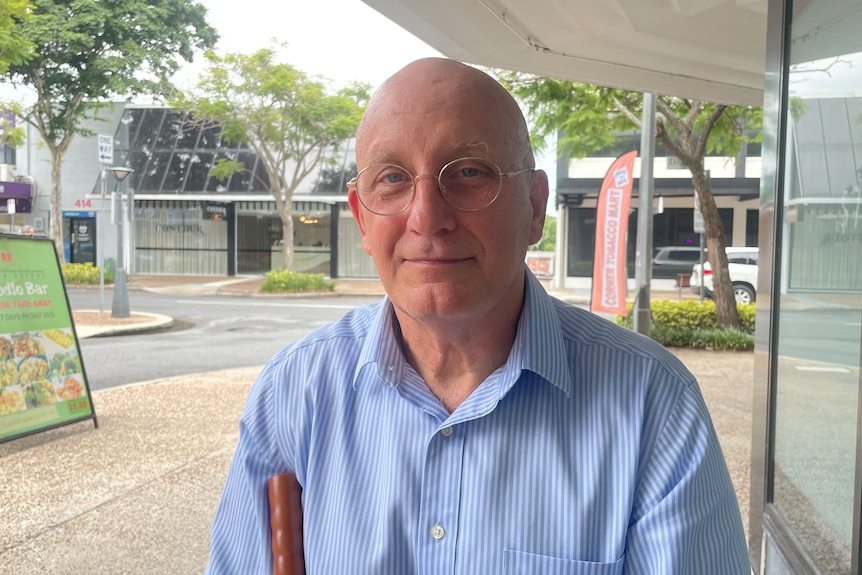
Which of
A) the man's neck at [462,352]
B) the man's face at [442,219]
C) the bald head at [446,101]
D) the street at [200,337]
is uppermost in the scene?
the bald head at [446,101]

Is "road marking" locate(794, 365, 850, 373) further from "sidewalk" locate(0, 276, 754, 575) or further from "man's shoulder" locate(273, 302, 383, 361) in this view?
"sidewalk" locate(0, 276, 754, 575)

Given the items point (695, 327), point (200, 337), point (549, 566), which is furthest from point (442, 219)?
point (200, 337)

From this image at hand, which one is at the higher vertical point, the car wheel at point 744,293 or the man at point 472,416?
the man at point 472,416

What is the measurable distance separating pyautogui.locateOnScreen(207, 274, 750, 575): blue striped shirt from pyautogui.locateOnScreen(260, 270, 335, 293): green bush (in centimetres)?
2001

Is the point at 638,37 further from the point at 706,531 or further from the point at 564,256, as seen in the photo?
the point at 564,256

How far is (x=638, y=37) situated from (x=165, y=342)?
9.37 metres

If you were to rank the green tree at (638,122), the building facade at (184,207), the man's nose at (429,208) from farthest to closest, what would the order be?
1. the building facade at (184,207)
2. the green tree at (638,122)
3. the man's nose at (429,208)

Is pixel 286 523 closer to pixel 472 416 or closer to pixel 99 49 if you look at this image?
pixel 472 416

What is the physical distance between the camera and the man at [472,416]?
1.23 meters

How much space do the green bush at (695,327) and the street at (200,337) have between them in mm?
5694

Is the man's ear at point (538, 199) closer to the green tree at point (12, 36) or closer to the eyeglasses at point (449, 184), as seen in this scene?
the eyeglasses at point (449, 184)

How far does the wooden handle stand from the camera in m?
1.41

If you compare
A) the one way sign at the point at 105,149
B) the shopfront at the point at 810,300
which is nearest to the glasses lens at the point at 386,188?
the shopfront at the point at 810,300

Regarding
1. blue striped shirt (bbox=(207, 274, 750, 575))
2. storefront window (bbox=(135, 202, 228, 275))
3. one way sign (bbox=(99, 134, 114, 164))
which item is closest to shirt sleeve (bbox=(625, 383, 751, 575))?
blue striped shirt (bbox=(207, 274, 750, 575))
